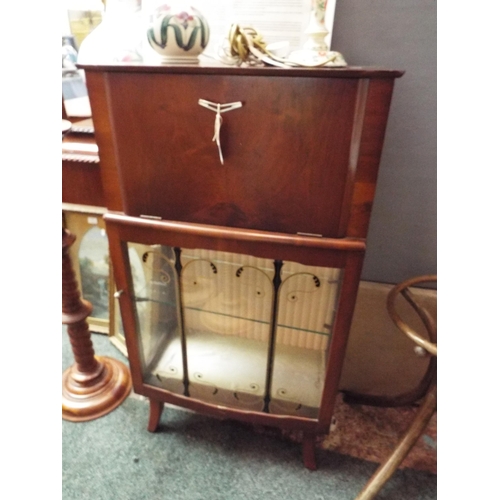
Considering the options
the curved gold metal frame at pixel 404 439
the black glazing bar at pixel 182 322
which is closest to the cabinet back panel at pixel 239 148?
the black glazing bar at pixel 182 322

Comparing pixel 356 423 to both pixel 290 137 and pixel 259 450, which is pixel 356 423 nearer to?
pixel 259 450

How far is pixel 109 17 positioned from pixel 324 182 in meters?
0.60

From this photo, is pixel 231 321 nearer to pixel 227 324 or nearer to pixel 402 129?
pixel 227 324

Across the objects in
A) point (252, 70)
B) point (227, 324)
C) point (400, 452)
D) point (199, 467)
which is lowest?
point (199, 467)

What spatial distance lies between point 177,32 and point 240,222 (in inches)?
12.8

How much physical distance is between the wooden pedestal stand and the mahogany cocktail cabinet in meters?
0.23

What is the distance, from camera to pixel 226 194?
0.66 meters

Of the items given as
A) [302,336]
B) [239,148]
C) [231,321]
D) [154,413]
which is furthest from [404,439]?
→ [239,148]

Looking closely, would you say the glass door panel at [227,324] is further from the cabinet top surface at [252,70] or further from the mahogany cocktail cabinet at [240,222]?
the cabinet top surface at [252,70]

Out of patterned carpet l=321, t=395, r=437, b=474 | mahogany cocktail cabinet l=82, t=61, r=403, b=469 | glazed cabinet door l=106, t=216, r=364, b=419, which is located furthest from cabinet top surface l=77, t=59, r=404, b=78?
patterned carpet l=321, t=395, r=437, b=474

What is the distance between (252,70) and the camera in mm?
557

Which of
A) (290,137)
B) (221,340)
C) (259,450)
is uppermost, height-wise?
(290,137)
